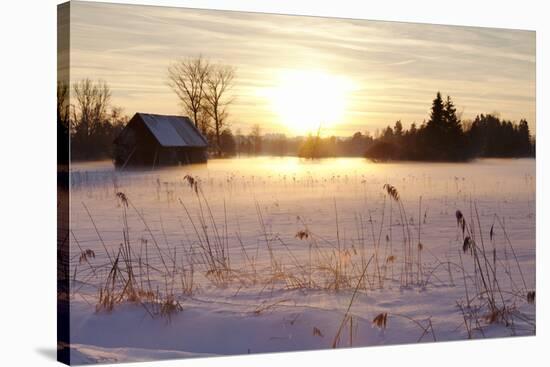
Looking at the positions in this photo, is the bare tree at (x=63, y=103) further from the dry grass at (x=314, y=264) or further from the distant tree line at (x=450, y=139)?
the distant tree line at (x=450, y=139)

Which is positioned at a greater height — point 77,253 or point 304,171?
point 304,171

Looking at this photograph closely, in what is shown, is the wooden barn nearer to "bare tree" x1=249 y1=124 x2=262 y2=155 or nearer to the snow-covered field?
the snow-covered field

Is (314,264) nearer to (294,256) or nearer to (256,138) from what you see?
(294,256)

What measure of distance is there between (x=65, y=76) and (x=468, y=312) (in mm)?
3943

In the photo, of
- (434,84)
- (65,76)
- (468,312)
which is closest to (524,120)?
(434,84)

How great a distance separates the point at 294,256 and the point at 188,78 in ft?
5.43

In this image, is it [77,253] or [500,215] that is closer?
[77,253]

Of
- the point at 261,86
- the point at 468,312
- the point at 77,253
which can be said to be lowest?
the point at 468,312

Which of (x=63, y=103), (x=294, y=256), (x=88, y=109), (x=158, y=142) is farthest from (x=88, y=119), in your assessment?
(x=294, y=256)

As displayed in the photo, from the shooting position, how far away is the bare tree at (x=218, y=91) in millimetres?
9062

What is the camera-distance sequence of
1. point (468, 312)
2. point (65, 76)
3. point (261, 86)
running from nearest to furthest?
point (65, 76) → point (261, 86) → point (468, 312)

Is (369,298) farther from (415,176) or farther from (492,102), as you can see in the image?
(492,102)

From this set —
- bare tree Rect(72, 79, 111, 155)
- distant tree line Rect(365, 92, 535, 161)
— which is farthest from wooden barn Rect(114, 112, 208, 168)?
distant tree line Rect(365, 92, 535, 161)

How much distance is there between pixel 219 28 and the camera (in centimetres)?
907
